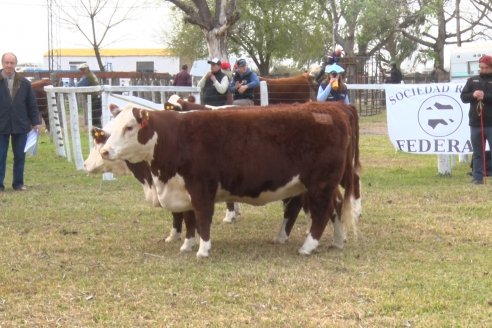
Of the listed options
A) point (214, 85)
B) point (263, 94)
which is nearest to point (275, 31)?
point (263, 94)

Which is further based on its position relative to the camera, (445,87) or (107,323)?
(445,87)

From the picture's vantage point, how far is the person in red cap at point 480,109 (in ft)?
36.0

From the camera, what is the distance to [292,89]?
16281 mm

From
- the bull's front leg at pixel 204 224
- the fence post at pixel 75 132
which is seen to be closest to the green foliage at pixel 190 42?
the fence post at pixel 75 132

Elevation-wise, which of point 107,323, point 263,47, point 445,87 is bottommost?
point 107,323

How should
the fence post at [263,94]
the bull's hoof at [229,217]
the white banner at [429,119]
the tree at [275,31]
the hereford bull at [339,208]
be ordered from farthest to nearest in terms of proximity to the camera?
the tree at [275,31] → the fence post at [263,94] → the white banner at [429,119] → the bull's hoof at [229,217] → the hereford bull at [339,208]

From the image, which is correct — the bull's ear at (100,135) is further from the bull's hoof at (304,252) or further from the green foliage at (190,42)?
the green foliage at (190,42)

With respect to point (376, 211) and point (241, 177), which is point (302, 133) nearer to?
point (241, 177)

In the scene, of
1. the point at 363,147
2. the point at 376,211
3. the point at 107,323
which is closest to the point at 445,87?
the point at 376,211

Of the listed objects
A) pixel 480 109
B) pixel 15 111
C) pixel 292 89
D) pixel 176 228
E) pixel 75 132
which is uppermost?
pixel 292 89

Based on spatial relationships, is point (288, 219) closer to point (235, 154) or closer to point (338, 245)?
point (338, 245)

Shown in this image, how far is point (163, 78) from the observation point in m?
33.5

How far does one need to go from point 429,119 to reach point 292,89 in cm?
465

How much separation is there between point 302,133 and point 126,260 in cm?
194
